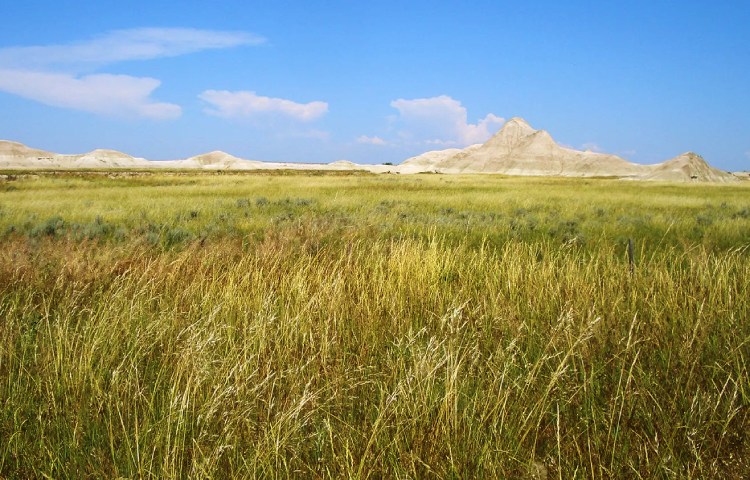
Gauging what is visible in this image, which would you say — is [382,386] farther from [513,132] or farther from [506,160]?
[513,132]

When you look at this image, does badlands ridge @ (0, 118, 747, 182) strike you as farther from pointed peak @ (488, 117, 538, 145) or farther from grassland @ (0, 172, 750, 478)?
Result: grassland @ (0, 172, 750, 478)

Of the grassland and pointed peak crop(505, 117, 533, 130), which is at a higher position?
pointed peak crop(505, 117, 533, 130)

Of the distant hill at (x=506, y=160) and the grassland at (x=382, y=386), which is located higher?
the distant hill at (x=506, y=160)

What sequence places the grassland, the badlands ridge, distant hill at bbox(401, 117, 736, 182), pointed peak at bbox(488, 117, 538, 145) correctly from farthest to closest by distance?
pointed peak at bbox(488, 117, 538, 145), distant hill at bbox(401, 117, 736, 182), the badlands ridge, the grassland

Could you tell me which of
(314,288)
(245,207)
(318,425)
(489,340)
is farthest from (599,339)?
(245,207)

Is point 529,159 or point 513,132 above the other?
point 513,132

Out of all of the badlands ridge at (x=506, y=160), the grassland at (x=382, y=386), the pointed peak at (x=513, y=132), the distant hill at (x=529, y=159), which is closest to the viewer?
the grassland at (x=382, y=386)

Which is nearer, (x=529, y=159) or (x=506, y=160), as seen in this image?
(x=529, y=159)

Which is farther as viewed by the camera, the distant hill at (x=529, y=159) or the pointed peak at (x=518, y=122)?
the pointed peak at (x=518, y=122)

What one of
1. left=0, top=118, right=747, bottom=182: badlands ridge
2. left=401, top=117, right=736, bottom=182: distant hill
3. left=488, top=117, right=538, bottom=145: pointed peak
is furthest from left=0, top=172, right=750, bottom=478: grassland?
left=488, top=117, right=538, bottom=145: pointed peak

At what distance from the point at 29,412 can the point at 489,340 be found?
2825 millimetres

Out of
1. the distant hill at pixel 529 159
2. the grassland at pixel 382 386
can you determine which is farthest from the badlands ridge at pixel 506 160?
the grassland at pixel 382 386

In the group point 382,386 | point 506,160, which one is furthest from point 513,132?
point 382,386

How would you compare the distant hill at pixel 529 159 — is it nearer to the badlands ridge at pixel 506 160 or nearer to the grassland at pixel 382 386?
the badlands ridge at pixel 506 160
